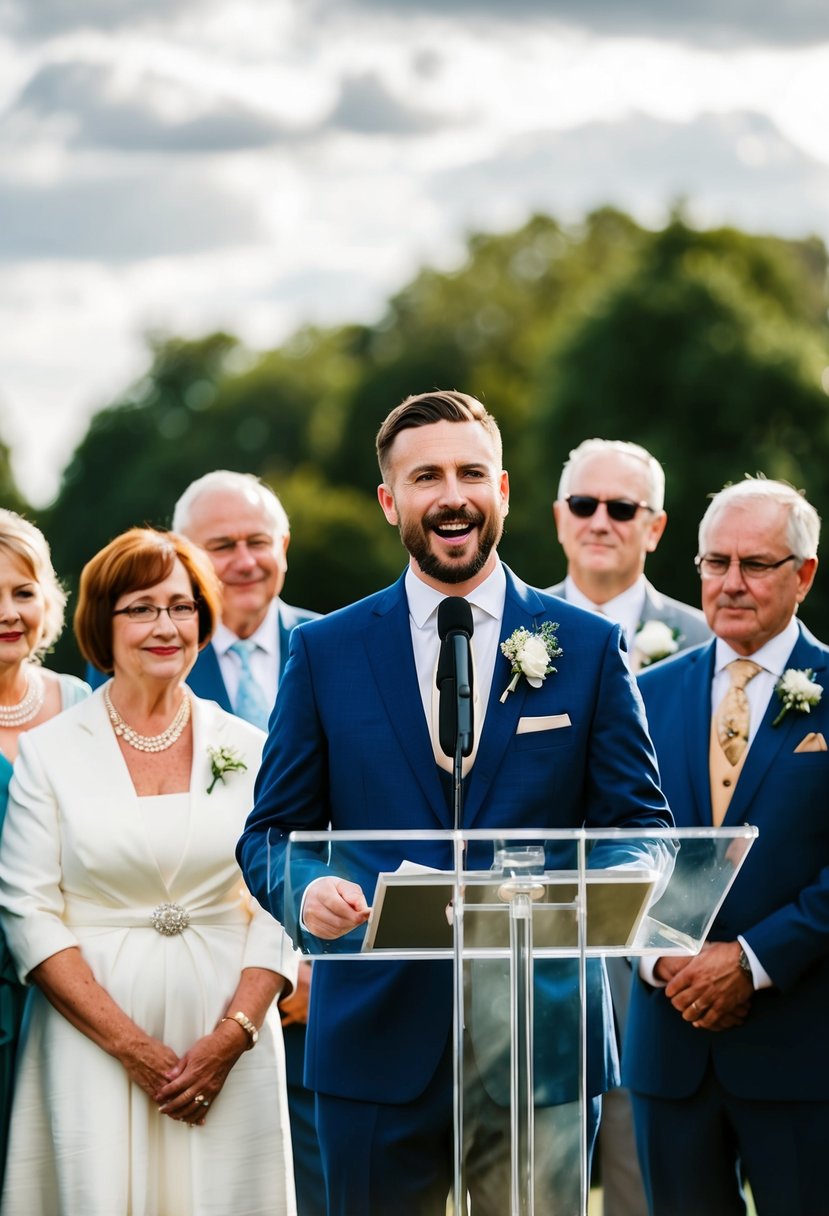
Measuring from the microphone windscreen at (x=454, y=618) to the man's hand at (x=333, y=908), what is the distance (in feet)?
1.97

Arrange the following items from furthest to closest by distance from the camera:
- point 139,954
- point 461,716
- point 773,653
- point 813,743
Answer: point 773,653 → point 813,743 → point 139,954 → point 461,716

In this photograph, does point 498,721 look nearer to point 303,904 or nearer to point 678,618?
point 303,904

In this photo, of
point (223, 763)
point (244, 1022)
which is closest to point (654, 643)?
point (223, 763)

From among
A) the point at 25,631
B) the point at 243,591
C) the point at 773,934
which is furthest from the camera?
the point at 243,591

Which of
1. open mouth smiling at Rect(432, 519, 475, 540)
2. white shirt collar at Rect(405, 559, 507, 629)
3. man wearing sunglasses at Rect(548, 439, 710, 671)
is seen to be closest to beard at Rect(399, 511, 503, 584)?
open mouth smiling at Rect(432, 519, 475, 540)

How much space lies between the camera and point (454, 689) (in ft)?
13.2

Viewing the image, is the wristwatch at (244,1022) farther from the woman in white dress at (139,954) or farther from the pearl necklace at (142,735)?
the pearl necklace at (142,735)

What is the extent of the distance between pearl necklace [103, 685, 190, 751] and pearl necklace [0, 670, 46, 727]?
509 mm

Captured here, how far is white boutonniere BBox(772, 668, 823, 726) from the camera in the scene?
5938 millimetres

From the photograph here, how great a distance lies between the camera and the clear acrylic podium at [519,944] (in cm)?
391

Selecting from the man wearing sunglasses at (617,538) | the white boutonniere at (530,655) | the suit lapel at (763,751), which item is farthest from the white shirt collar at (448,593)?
the man wearing sunglasses at (617,538)

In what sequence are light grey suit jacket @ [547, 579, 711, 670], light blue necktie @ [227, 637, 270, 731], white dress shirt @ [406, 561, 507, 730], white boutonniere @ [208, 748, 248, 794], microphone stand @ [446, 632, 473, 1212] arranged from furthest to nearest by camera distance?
light grey suit jacket @ [547, 579, 711, 670] → light blue necktie @ [227, 637, 270, 731] → white boutonniere @ [208, 748, 248, 794] → white dress shirt @ [406, 561, 507, 730] → microphone stand @ [446, 632, 473, 1212]

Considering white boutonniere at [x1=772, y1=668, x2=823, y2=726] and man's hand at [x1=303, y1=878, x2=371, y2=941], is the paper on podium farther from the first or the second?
white boutonniere at [x1=772, y1=668, x2=823, y2=726]

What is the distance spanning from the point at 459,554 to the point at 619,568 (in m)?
2.99
